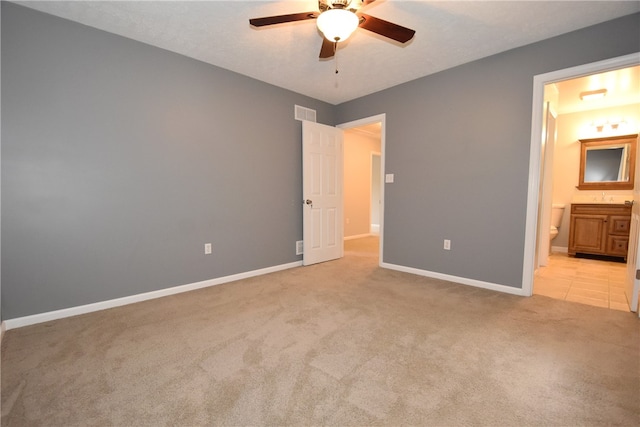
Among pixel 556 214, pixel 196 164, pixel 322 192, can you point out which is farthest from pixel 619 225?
pixel 196 164

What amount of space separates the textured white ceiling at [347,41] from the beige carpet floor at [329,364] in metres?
2.50

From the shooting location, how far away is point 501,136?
289cm

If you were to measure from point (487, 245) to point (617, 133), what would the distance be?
3.65 m

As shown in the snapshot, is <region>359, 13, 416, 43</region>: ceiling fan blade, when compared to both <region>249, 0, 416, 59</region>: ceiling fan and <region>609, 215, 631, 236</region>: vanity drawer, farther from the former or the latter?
<region>609, 215, 631, 236</region>: vanity drawer

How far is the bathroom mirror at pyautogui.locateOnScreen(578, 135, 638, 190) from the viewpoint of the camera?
436 cm

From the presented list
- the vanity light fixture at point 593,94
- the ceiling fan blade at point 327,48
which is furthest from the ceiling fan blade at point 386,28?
the vanity light fixture at point 593,94

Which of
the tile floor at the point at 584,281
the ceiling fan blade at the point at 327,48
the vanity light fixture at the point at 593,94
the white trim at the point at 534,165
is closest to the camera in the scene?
the ceiling fan blade at the point at 327,48

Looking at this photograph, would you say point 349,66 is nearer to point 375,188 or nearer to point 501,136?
point 501,136

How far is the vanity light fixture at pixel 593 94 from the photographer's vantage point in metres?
3.65

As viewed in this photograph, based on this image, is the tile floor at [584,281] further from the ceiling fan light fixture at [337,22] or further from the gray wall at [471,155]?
the ceiling fan light fixture at [337,22]

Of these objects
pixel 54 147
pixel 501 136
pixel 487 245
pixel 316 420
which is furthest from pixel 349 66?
pixel 316 420

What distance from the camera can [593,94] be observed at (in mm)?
3711

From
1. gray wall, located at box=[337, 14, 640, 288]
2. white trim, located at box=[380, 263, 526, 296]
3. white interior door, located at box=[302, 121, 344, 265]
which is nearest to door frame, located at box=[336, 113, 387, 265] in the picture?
gray wall, located at box=[337, 14, 640, 288]

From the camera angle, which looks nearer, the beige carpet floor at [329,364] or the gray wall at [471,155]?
the beige carpet floor at [329,364]
